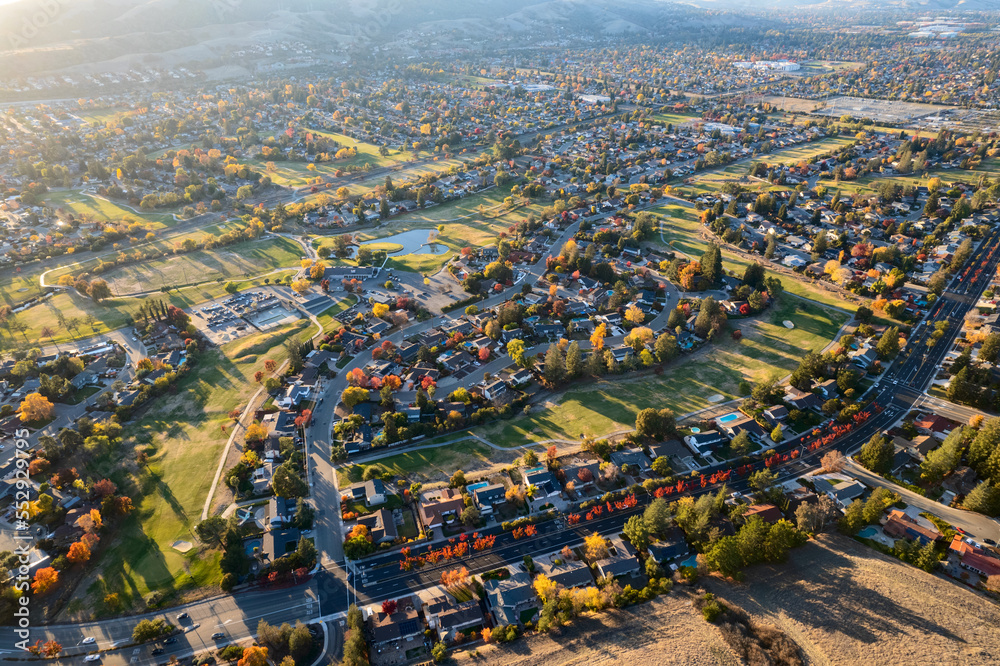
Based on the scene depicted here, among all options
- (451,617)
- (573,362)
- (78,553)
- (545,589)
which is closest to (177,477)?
(78,553)

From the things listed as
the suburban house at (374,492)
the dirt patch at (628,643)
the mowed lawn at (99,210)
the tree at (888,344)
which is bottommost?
the dirt patch at (628,643)

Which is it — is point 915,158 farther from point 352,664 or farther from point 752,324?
point 352,664

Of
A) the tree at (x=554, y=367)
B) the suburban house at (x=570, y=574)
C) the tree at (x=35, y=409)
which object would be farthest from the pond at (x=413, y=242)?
the suburban house at (x=570, y=574)

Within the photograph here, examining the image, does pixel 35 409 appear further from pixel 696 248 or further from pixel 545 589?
pixel 696 248

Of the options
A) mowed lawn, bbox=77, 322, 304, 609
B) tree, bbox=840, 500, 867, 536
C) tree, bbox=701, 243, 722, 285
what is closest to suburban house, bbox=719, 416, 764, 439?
tree, bbox=840, 500, 867, 536

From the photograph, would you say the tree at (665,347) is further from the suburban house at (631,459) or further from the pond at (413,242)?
the pond at (413,242)

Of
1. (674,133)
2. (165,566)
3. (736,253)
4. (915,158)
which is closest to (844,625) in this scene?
(165,566)
